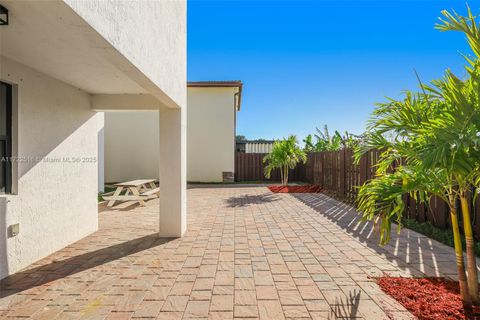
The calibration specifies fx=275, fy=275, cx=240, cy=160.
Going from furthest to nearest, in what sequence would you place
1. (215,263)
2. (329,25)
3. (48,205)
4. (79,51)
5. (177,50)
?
(329,25) < (177,50) < (48,205) < (215,263) < (79,51)

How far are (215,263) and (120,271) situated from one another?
1369mm

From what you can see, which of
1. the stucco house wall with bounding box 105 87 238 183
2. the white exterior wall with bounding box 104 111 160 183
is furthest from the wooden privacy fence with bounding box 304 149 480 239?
the white exterior wall with bounding box 104 111 160 183

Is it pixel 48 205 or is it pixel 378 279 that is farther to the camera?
pixel 48 205

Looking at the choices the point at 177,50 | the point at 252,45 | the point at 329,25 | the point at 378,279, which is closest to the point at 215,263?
the point at 378,279

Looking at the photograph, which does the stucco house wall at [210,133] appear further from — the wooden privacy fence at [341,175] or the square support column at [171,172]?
the square support column at [171,172]

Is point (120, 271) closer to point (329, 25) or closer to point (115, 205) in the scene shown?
point (115, 205)

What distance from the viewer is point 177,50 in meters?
5.30

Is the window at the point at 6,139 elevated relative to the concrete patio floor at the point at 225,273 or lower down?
elevated

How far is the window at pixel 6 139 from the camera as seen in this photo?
3828mm

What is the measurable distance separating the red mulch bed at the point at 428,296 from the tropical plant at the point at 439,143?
0.18 metres

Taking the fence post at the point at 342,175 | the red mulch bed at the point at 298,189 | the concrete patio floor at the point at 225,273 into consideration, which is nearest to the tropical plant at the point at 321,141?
the red mulch bed at the point at 298,189

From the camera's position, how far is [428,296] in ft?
10.1

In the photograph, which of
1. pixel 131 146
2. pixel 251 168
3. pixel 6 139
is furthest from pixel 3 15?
pixel 251 168

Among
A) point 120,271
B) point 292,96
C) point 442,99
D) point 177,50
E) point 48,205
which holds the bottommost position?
point 120,271
